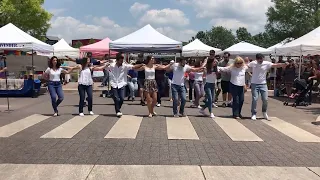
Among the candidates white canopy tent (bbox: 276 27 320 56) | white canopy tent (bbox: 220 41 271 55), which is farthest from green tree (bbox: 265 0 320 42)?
white canopy tent (bbox: 276 27 320 56)

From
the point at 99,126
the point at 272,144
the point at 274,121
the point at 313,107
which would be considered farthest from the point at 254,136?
the point at 313,107

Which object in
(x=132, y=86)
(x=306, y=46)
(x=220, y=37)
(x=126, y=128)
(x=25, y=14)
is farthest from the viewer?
(x=220, y=37)

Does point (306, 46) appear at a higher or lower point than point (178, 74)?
higher

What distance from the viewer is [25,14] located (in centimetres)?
3550

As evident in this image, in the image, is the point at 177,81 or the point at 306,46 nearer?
the point at 177,81

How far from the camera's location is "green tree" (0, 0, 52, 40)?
33.5 m

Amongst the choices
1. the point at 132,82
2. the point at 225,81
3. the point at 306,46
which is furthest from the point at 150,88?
the point at 306,46

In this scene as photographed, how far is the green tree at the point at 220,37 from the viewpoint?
94.4m

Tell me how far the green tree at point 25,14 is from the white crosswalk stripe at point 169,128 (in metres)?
25.9

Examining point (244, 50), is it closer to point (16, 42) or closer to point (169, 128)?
point (16, 42)

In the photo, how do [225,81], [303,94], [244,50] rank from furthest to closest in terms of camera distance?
[244,50]
[303,94]
[225,81]

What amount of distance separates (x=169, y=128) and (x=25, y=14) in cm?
3041

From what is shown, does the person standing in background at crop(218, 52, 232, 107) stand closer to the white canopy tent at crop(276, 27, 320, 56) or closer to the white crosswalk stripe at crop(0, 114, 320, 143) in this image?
the white crosswalk stripe at crop(0, 114, 320, 143)

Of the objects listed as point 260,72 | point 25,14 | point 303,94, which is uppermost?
point 25,14
